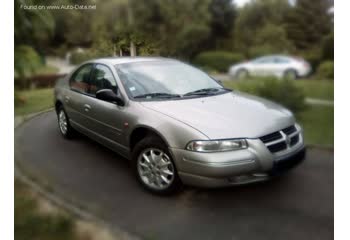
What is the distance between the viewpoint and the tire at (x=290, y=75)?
7.72ft

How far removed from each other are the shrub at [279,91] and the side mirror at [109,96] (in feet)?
3.28

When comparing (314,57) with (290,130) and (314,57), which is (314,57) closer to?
(314,57)

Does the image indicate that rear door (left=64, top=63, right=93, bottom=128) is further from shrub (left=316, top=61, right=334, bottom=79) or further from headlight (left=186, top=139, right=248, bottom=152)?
shrub (left=316, top=61, right=334, bottom=79)

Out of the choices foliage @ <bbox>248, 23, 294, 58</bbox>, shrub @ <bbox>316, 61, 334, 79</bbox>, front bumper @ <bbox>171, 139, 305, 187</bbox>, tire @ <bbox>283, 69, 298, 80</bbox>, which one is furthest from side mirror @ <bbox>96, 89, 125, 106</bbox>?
shrub @ <bbox>316, 61, 334, 79</bbox>

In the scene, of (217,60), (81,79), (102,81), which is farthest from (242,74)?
(81,79)

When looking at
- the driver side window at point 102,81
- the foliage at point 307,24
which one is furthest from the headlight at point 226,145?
the driver side window at point 102,81

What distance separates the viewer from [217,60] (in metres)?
2.45

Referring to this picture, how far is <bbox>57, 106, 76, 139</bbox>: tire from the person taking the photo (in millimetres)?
2631

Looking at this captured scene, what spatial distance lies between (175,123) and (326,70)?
1157 mm

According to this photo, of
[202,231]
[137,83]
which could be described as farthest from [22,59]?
[202,231]

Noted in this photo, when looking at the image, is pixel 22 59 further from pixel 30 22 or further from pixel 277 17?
pixel 277 17

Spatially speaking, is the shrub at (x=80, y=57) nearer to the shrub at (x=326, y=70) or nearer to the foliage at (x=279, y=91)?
the foliage at (x=279, y=91)

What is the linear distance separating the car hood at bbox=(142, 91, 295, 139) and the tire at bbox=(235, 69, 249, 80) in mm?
211
